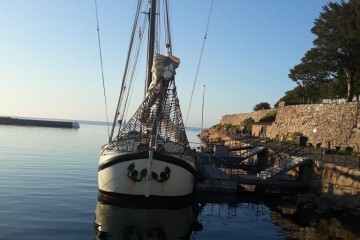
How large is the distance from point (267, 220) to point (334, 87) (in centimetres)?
4545

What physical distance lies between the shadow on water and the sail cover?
2981mm

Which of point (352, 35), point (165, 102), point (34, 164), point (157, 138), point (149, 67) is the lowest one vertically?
point (34, 164)

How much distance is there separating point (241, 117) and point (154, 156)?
61.2 metres

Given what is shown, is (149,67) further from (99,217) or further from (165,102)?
(99,217)

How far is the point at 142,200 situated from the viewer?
742 inches

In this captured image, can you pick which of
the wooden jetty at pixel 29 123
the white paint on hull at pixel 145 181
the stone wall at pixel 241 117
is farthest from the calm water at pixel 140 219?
the wooden jetty at pixel 29 123

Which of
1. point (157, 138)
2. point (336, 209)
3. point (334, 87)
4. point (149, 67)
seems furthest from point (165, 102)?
point (334, 87)

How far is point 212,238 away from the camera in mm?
15562

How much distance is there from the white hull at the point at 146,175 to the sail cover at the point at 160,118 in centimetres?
128

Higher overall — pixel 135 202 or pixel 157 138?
pixel 157 138

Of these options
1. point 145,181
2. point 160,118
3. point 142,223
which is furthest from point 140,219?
point 160,118

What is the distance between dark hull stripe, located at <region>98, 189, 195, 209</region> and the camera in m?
18.8

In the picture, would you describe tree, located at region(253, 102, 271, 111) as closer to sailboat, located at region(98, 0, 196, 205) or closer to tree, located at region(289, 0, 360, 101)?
tree, located at region(289, 0, 360, 101)

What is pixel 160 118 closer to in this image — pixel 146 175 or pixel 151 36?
pixel 146 175
